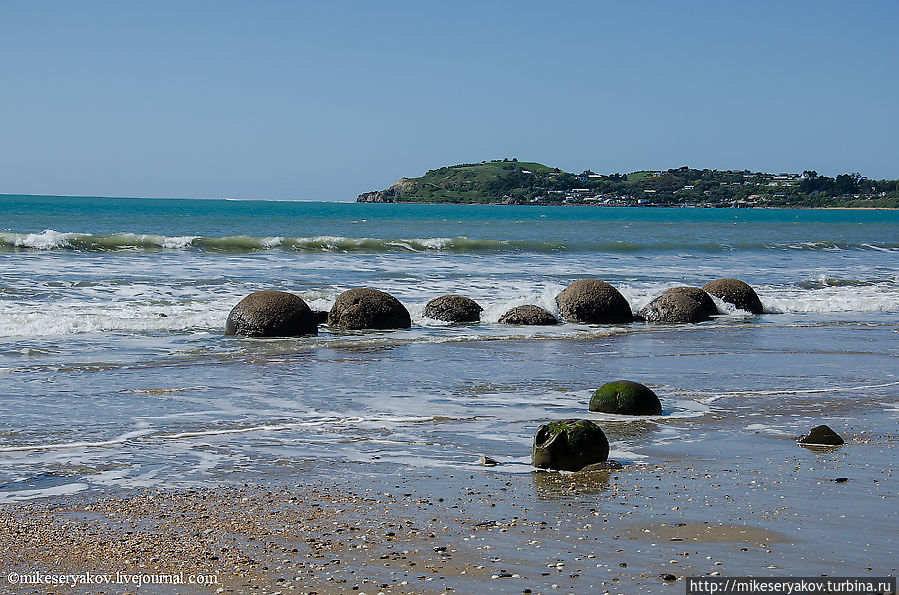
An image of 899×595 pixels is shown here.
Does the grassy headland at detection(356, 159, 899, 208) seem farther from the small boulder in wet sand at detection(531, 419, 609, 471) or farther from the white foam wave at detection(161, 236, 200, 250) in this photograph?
the small boulder in wet sand at detection(531, 419, 609, 471)

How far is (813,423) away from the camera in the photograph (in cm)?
953

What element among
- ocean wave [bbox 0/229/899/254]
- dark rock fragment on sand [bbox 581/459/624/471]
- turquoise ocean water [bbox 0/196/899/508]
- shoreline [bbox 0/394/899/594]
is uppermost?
ocean wave [bbox 0/229/899/254]

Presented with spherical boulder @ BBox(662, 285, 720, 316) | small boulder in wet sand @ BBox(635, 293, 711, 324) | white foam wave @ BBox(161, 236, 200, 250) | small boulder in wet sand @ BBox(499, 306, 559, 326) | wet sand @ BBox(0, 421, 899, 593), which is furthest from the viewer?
white foam wave @ BBox(161, 236, 200, 250)

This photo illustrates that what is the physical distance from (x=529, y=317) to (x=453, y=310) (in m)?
1.46

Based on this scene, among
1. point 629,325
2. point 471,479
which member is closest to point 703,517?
point 471,479

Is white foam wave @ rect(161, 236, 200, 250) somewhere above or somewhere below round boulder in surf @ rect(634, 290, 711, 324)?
above

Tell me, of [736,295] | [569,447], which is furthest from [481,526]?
[736,295]

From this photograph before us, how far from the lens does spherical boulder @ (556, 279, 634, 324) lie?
62.0 ft

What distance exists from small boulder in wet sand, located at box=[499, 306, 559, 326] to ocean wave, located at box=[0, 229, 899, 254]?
22176 mm

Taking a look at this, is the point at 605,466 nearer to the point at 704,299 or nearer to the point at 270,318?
the point at 270,318

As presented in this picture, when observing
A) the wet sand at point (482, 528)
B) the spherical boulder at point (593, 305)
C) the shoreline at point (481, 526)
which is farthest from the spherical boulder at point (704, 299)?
the wet sand at point (482, 528)

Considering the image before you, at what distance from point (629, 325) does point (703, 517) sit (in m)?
12.8

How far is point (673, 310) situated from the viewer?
19.5 m

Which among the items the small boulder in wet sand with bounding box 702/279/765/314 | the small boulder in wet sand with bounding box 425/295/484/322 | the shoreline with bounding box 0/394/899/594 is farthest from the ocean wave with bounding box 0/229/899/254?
the shoreline with bounding box 0/394/899/594
